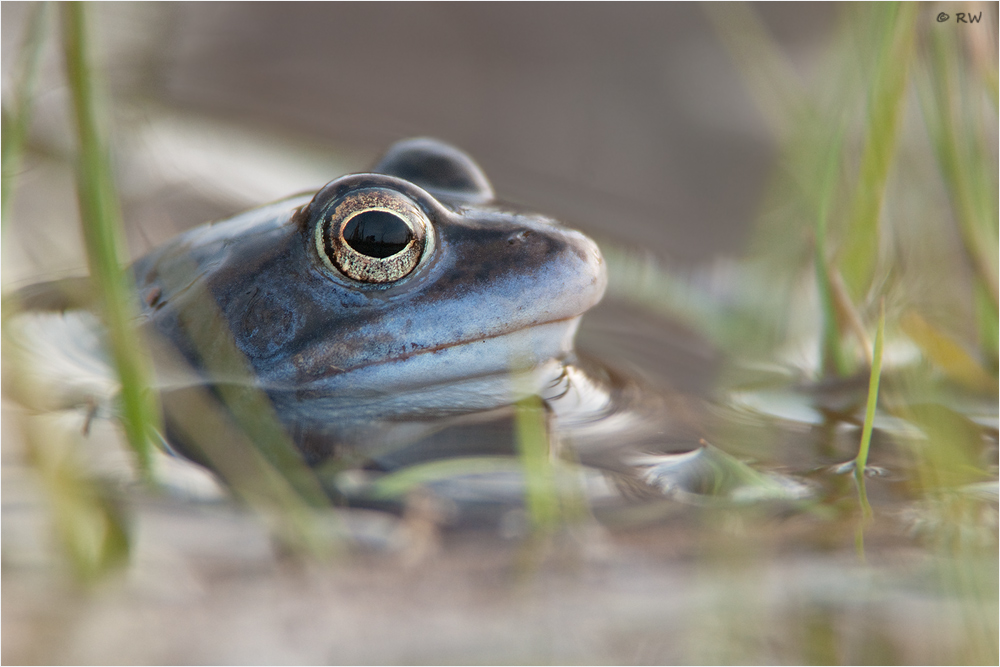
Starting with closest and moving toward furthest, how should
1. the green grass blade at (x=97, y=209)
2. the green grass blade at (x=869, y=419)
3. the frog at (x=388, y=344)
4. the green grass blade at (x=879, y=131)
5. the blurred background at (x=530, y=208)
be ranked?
the blurred background at (x=530, y=208), the green grass blade at (x=97, y=209), the green grass blade at (x=869, y=419), the frog at (x=388, y=344), the green grass blade at (x=879, y=131)

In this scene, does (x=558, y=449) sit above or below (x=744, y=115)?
below

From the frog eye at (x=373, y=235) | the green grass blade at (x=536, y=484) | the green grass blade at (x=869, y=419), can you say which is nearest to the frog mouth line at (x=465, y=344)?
the frog eye at (x=373, y=235)

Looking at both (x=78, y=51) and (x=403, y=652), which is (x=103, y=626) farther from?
(x=78, y=51)

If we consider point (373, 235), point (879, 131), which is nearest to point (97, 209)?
point (373, 235)

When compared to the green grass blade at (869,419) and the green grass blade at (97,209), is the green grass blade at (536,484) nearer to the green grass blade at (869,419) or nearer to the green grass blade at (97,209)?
the green grass blade at (869,419)

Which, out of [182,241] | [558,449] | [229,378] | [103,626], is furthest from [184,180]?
[103,626]

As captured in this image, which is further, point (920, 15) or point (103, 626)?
point (920, 15)

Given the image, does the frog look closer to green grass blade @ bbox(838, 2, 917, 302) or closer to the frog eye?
the frog eye
